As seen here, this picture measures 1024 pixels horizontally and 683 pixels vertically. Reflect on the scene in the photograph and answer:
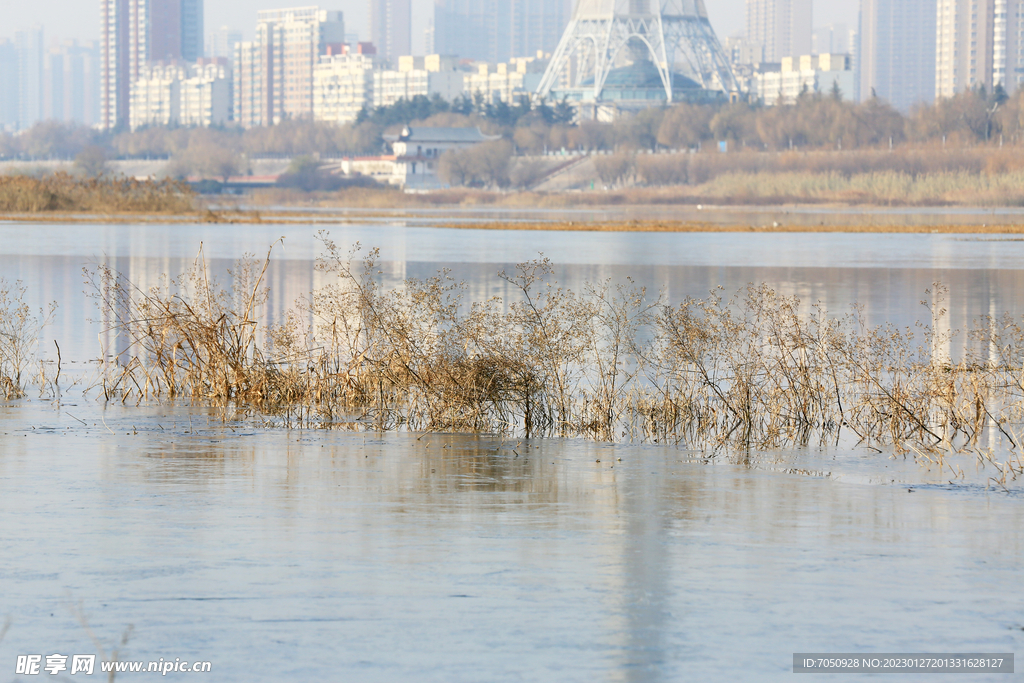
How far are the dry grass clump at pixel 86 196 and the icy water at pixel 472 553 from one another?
61.3m

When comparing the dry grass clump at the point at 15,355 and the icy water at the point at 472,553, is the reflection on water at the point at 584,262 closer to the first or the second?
the dry grass clump at the point at 15,355

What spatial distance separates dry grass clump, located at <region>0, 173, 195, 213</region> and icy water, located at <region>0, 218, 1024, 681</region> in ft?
201

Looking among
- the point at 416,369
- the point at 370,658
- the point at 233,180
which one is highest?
the point at 233,180

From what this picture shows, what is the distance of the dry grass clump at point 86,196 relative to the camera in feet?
233

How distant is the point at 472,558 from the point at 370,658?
171 cm

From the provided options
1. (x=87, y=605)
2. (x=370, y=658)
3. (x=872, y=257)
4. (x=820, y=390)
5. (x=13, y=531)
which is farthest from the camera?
(x=872, y=257)

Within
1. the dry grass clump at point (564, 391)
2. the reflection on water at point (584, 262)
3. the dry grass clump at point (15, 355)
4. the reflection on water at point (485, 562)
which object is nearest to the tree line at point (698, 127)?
the reflection on water at point (584, 262)

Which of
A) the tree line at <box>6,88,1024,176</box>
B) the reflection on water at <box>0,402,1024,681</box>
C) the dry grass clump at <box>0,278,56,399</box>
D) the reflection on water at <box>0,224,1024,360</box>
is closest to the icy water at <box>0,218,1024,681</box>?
the reflection on water at <box>0,402,1024,681</box>

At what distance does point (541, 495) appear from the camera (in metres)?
9.64

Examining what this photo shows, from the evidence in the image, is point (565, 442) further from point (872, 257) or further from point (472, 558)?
point (872, 257)

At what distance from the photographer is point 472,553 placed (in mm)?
7887

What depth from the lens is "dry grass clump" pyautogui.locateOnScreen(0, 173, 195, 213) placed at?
233 ft

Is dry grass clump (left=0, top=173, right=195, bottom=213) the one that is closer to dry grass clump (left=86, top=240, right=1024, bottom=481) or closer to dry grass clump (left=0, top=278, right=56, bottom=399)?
dry grass clump (left=0, top=278, right=56, bottom=399)

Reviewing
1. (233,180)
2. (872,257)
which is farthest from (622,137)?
(872,257)
